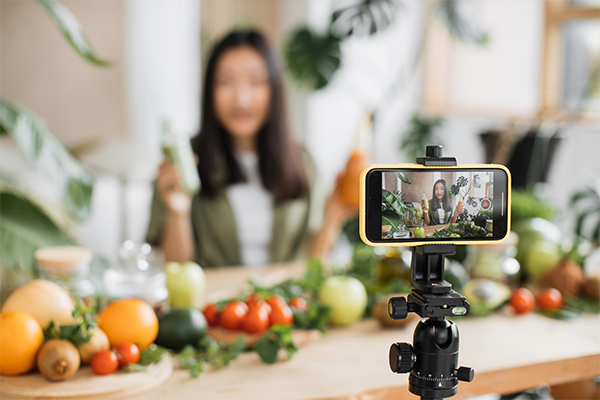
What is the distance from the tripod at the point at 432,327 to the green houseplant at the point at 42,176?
77 centimetres

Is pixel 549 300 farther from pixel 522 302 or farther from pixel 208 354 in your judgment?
pixel 208 354

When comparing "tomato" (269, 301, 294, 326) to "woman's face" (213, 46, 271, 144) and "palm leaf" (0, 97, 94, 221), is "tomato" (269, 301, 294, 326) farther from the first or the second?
"woman's face" (213, 46, 271, 144)

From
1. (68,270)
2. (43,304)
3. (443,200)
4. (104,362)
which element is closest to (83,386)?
(104,362)

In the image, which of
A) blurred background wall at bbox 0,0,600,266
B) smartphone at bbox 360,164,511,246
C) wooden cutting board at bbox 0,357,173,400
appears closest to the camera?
smartphone at bbox 360,164,511,246

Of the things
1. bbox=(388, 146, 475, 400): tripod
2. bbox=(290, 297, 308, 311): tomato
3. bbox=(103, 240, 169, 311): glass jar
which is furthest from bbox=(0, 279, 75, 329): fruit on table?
bbox=(388, 146, 475, 400): tripod

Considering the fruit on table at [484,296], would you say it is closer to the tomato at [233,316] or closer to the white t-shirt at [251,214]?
the tomato at [233,316]

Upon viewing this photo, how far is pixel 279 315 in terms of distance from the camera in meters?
1.01

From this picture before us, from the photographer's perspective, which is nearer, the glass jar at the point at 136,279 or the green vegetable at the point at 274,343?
the green vegetable at the point at 274,343

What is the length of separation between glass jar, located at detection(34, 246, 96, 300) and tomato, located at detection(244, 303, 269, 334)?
0.31 meters

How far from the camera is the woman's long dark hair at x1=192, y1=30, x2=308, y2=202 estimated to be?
2006mm

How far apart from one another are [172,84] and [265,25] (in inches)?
34.8

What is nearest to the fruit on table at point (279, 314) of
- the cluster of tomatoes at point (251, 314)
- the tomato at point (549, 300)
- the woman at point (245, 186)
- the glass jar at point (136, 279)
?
the cluster of tomatoes at point (251, 314)

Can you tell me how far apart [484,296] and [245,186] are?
123 cm

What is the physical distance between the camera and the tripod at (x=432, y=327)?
60 cm
